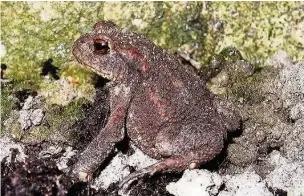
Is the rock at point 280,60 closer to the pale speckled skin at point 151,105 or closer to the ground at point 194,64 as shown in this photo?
the ground at point 194,64

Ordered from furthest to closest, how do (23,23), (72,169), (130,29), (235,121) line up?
(130,29), (23,23), (235,121), (72,169)

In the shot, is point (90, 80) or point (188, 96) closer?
point (188, 96)

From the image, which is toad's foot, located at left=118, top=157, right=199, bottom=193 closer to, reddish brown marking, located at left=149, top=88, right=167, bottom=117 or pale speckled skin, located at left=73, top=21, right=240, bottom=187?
pale speckled skin, located at left=73, top=21, right=240, bottom=187

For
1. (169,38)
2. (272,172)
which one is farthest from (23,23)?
(272,172)

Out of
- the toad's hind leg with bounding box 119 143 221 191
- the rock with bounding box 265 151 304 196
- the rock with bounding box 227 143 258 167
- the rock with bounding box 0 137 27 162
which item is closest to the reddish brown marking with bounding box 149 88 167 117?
the toad's hind leg with bounding box 119 143 221 191

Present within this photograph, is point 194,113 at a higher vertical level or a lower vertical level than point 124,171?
higher

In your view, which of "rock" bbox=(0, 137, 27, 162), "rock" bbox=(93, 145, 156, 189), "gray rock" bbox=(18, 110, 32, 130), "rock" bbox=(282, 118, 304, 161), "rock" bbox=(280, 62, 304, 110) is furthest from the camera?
"rock" bbox=(280, 62, 304, 110)

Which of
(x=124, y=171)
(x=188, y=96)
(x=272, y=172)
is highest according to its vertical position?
(x=188, y=96)

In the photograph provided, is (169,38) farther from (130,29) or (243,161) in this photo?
(243,161)
